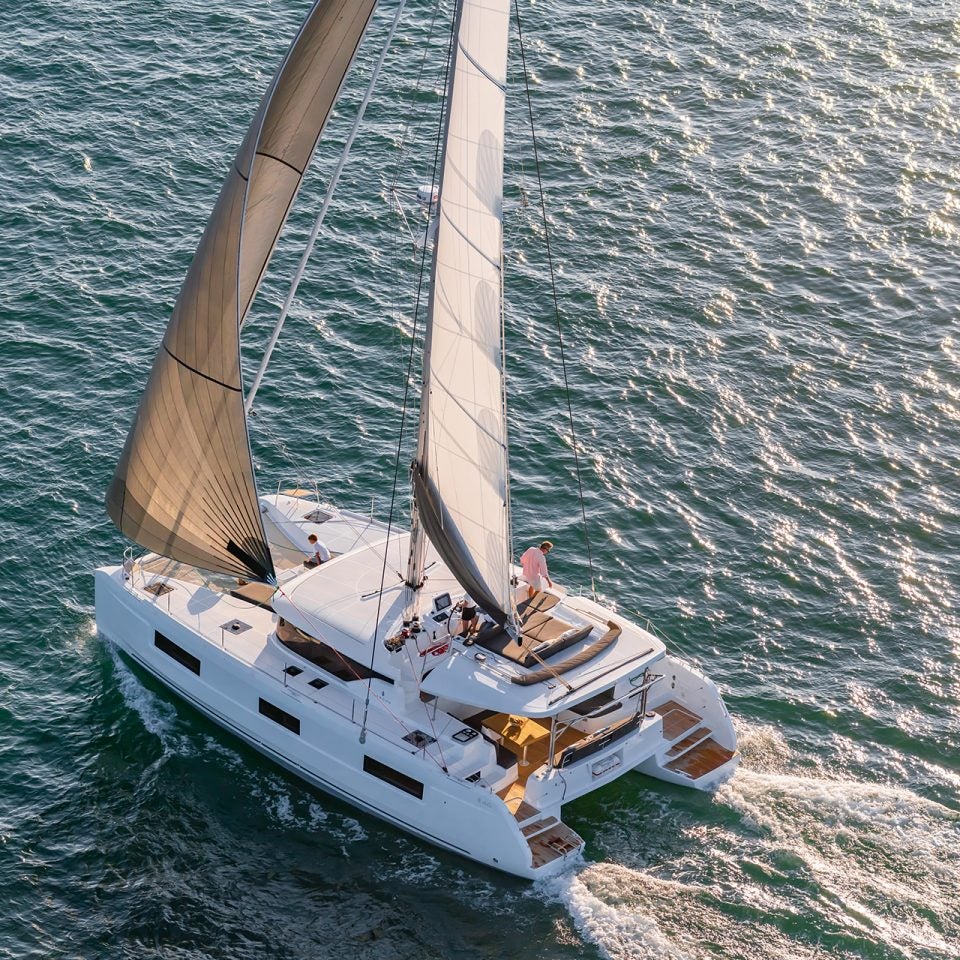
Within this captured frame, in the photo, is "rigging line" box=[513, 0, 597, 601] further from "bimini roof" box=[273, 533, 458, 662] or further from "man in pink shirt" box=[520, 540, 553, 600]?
"bimini roof" box=[273, 533, 458, 662]

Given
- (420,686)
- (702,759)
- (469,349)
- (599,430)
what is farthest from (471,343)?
(599,430)

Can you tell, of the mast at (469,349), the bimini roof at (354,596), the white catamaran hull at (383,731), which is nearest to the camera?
the mast at (469,349)

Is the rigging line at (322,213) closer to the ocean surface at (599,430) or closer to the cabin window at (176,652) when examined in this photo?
the cabin window at (176,652)

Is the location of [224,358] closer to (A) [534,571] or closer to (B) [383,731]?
(B) [383,731]

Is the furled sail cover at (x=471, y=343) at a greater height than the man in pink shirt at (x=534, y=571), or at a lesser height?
greater

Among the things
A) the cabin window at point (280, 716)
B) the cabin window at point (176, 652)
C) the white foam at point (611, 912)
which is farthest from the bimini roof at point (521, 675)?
the cabin window at point (176, 652)

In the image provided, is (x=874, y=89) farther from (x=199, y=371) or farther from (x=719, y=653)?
(x=199, y=371)

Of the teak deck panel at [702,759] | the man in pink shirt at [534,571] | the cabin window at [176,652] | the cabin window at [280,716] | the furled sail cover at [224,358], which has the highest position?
the furled sail cover at [224,358]
